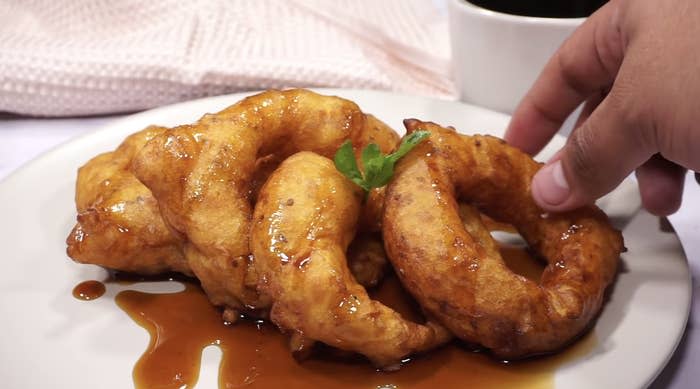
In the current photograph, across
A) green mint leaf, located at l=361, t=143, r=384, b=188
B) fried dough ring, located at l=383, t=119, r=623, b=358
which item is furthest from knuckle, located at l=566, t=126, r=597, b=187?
green mint leaf, located at l=361, t=143, r=384, b=188

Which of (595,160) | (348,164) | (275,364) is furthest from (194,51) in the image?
(595,160)

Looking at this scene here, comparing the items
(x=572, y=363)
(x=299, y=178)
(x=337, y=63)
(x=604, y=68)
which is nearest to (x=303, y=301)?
(x=299, y=178)

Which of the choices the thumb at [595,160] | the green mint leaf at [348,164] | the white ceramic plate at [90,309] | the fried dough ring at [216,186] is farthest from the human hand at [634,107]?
the fried dough ring at [216,186]

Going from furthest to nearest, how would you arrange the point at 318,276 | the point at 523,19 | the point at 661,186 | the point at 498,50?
the point at 498,50 → the point at 523,19 → the point at 661,186 → the point at 318,276

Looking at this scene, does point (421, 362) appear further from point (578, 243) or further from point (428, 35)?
point (428, 35)

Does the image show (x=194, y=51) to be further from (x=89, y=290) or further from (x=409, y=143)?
(x=409, y=143)

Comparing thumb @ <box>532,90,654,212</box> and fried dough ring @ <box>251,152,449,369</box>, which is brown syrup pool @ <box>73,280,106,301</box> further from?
thumb @ <box>532,90,654,212</box>

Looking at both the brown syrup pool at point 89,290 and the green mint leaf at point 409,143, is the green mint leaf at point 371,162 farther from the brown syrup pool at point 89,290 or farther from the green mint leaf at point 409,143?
the brown syrup pool at point 89,290
